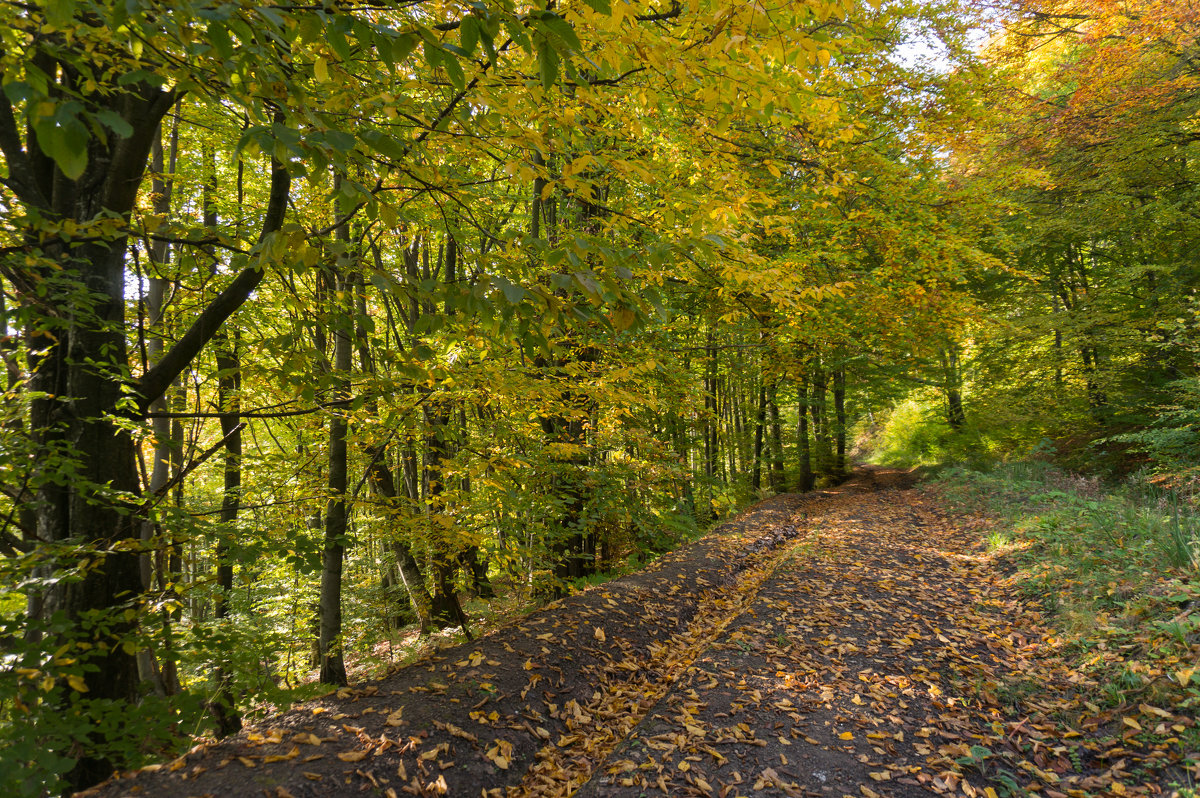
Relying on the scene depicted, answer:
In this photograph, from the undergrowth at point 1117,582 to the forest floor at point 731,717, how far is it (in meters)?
0.20

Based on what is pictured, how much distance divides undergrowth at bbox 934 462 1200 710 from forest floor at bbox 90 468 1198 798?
20cm

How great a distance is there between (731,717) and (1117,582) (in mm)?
4013

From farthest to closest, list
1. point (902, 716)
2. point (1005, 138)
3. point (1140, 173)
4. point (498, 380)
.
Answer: point (1005, 138)
point (1140, 173)
point (498, 380)
point (902, 716)

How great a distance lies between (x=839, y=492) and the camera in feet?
51.1

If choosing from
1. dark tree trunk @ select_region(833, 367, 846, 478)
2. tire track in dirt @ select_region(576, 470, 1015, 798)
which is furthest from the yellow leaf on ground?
dark tree trunk @ select_region(833, 367, 846, 478)

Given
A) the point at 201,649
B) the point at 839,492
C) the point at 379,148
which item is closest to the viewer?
the point at 379,148

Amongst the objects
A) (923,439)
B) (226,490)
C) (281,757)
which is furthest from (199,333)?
(923,439)

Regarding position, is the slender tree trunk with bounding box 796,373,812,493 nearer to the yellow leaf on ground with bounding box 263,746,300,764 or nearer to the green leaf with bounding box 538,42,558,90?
the yellow leaf on ground with bounding box 263,746,300,764

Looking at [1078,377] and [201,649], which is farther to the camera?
[1078,377]

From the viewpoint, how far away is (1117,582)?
493cm

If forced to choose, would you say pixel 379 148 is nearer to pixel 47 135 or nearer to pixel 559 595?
pixel 47 135

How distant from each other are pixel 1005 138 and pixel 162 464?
16068mm

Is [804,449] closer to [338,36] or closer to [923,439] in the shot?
[923,439]

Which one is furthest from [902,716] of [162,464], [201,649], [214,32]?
[162,464]
